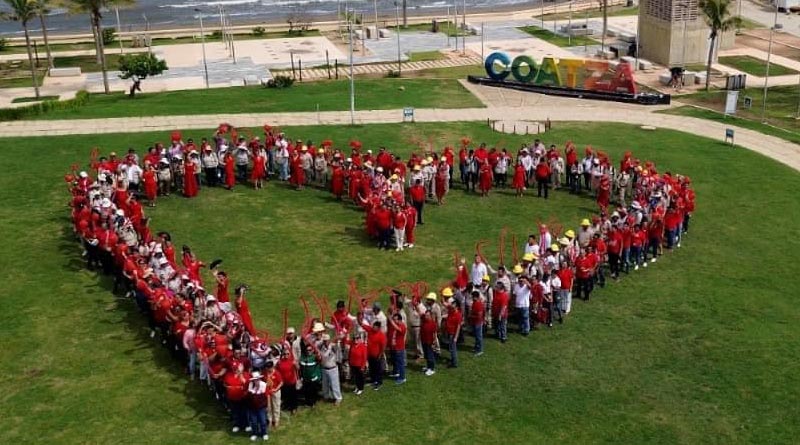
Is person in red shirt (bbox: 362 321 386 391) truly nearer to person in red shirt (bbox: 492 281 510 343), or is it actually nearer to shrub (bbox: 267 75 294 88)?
person in red shirt (bbox: 492 281 510 343)

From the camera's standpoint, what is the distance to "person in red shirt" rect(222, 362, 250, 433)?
15859mm

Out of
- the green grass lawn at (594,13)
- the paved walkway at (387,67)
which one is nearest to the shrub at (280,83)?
the paved walkway at (387,67)

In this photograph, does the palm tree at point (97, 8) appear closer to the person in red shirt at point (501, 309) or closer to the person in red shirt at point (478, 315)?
the person in red shirt at point (501, 309)

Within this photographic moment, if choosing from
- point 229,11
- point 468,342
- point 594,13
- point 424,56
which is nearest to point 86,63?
point 424,56

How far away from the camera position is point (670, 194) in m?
25.1

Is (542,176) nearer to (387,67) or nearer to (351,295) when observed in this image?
(351,295)

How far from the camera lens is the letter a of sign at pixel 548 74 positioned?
45469mm

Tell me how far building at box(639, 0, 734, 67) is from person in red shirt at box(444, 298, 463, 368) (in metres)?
38.5

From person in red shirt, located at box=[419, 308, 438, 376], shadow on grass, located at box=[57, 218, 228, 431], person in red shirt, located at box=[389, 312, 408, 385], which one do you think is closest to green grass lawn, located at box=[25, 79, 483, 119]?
shadow on grass, located at box=[57, 218, 228, 431]

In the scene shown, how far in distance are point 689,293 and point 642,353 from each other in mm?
3782

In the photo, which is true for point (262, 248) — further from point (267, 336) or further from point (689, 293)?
point (689, 293)

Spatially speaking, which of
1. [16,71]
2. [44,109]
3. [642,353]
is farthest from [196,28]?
[642,353]

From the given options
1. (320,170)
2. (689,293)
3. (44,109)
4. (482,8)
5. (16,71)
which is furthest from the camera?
(482,8)

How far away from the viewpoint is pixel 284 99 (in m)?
43.7
